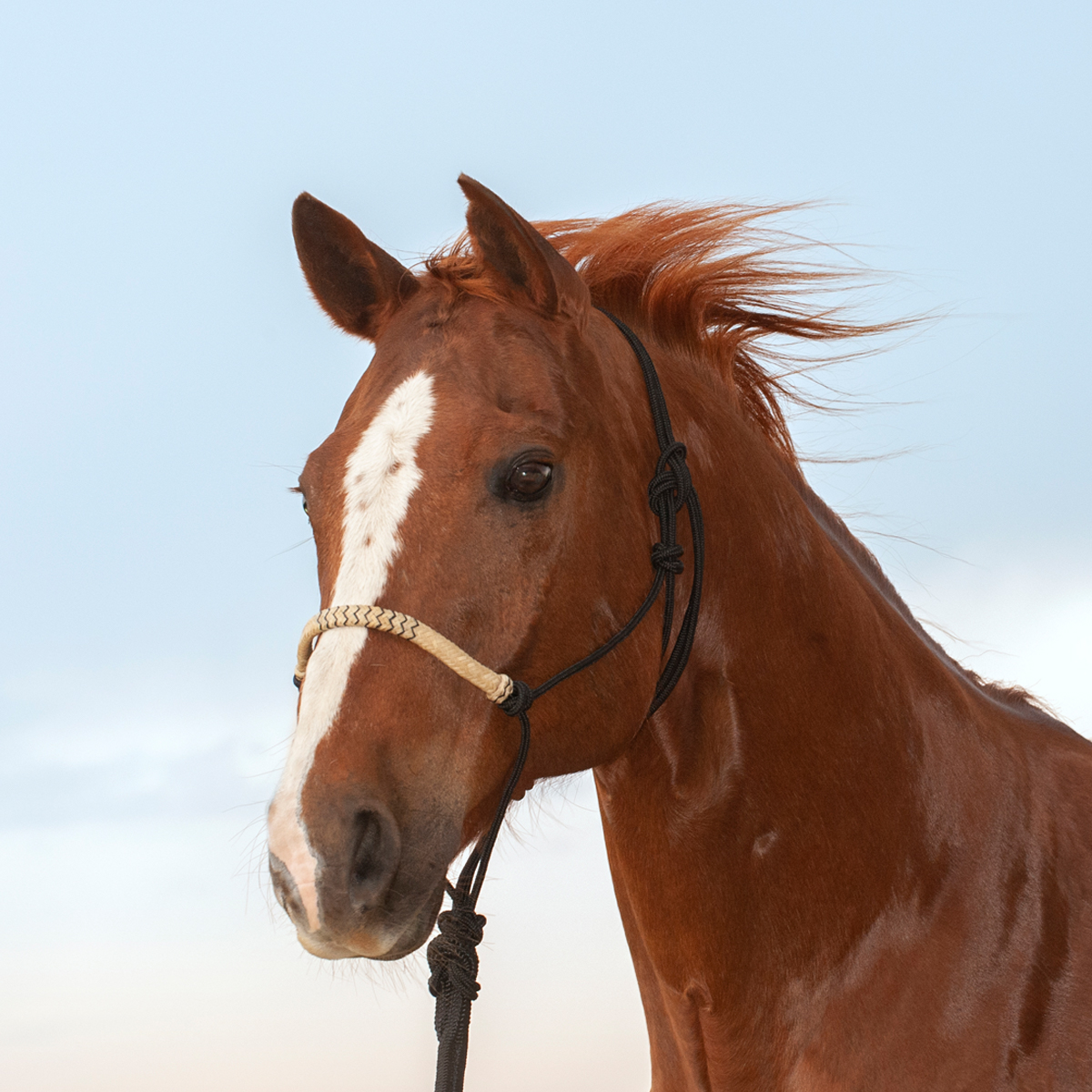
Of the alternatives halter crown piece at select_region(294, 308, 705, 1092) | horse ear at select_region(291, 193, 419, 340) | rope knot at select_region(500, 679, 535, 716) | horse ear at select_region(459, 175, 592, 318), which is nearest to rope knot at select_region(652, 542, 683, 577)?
halter crown piece at select_region(294, 308, 705, 1092)

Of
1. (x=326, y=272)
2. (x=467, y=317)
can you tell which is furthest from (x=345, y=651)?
(x=326, y=272)

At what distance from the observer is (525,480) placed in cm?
236

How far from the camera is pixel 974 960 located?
8.68 ft

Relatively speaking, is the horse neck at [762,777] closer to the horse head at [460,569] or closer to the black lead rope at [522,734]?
the black lead rope at [522,734]

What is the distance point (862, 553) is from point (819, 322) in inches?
28.2

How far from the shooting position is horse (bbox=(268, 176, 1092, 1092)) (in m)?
2.18

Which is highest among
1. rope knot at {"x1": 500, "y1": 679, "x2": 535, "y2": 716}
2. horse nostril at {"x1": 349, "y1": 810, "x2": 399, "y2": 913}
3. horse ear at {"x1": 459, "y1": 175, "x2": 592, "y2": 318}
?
horse ear at {"x1": 459, "y1": 175, "x2": 592, "y2": 318}

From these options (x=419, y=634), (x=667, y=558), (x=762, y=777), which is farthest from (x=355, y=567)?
(x=762, y=777)

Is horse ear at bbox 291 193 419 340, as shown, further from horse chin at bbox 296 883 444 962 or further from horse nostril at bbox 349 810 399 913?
horse chin at bbox 296 883 444 962

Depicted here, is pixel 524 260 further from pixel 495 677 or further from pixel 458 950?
pixel 458 950

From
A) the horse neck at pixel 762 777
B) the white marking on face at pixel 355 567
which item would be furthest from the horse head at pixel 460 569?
the horse neck at pixel 762 777

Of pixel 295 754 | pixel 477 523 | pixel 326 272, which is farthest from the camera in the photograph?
pixel 326 272

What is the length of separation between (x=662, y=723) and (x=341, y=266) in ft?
4.90

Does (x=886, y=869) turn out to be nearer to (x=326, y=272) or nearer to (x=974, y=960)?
(x=974, y=960)
